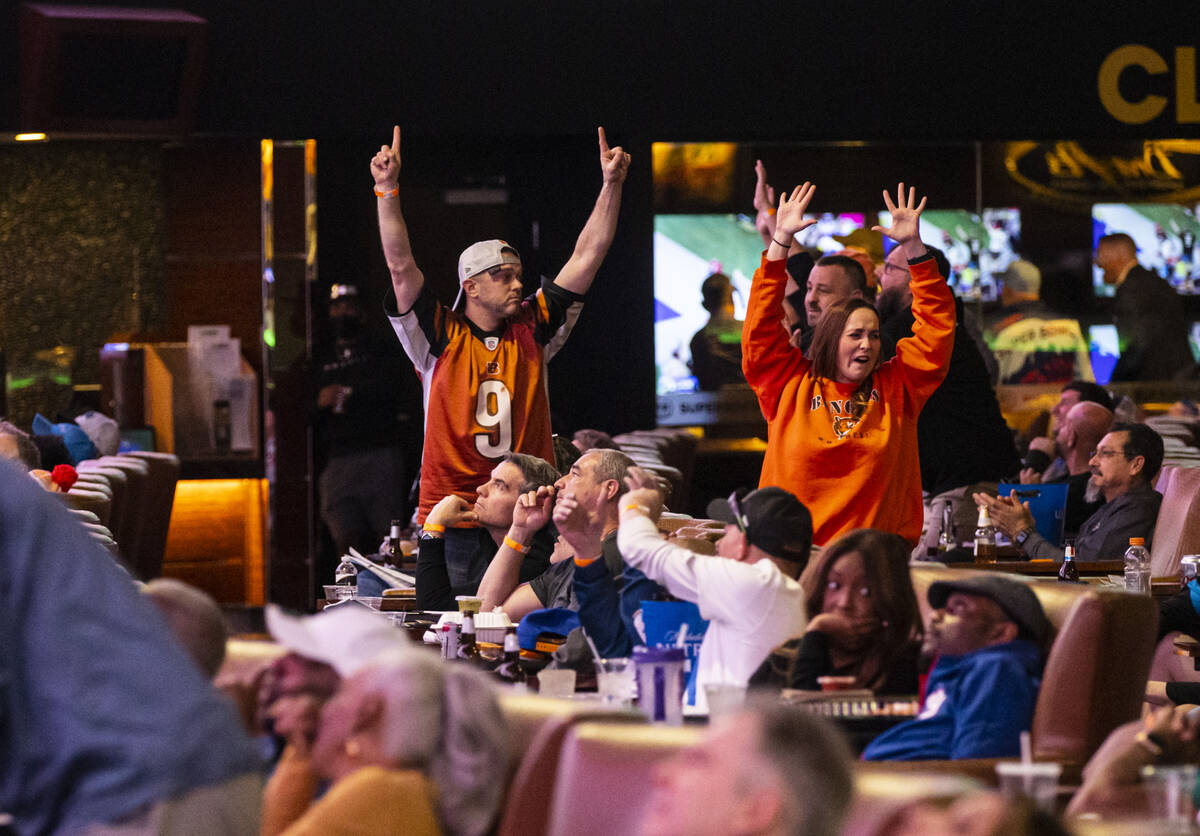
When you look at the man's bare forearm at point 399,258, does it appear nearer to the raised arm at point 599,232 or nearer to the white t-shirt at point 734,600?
the raised arm at point 599,232

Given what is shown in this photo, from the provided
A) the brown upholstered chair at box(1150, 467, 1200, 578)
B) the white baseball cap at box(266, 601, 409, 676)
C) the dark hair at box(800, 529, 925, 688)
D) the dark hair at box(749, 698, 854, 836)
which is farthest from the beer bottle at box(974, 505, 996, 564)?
the dark hair at box(749, 698, 854, 836)

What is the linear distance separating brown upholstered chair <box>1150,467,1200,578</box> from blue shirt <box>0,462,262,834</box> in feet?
14.1

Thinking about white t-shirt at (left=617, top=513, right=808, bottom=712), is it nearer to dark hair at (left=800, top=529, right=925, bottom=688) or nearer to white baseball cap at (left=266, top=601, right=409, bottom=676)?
dark hair at (left=800, top=529, right=925, bottom=688)

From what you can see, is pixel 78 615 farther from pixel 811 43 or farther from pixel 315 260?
pixel 811 43

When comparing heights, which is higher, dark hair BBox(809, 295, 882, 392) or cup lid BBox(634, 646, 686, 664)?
dark hair BBox(809, 295, 882, 392)

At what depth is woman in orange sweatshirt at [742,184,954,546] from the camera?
181 inches

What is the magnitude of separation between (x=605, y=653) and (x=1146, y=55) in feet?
21.4

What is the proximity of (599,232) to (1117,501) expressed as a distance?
2.03m

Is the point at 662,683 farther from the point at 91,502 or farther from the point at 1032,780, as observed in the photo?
the point at 91,502

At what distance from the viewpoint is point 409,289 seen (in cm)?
566

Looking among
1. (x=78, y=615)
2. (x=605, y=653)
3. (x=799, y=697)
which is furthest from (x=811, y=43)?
(x=78, y=615)

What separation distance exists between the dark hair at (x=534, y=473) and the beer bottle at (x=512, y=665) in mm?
777

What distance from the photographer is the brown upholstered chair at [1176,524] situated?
5684mm

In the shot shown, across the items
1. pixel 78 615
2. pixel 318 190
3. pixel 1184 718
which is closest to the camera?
pixel 78 615
